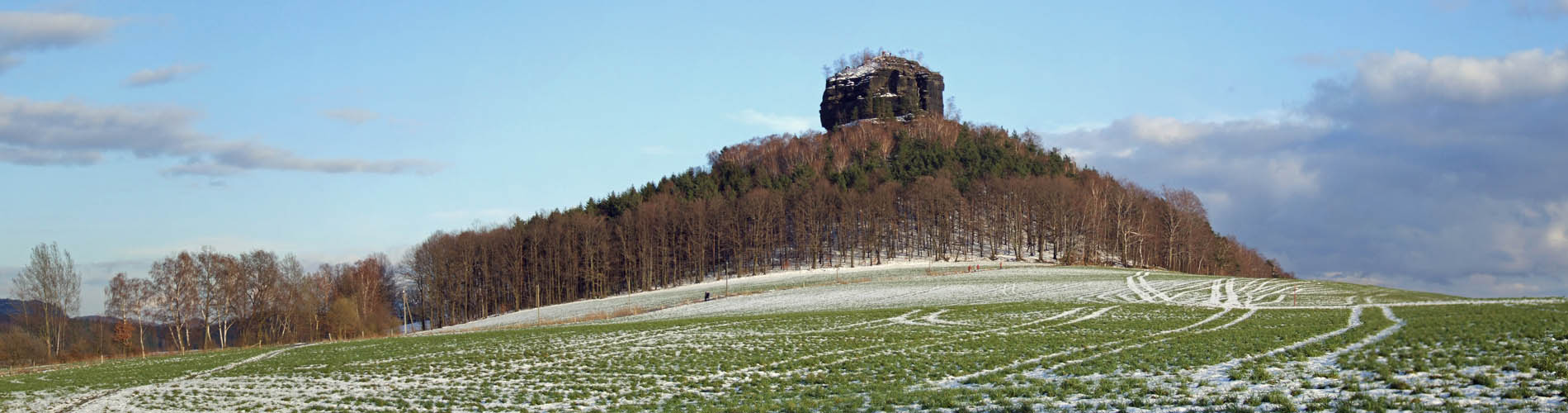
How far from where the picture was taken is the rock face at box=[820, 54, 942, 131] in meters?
179

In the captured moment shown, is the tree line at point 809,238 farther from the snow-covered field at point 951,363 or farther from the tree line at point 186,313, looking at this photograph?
the snow-covered field at point 951,363

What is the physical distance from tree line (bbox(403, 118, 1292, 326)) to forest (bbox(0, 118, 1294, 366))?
10.4 inches

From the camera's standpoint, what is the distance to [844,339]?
1526 inches

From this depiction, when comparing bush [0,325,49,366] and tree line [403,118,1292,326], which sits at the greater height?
tree line [403,118,1292,326]

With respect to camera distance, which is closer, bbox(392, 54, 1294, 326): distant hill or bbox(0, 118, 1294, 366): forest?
bbox(0, 118, 1294, 366): forest

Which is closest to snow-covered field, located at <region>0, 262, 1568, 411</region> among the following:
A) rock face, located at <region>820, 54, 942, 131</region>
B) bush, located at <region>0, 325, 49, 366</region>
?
bush, located at <region>0, 325, 49, 366</region>

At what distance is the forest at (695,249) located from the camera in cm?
9381

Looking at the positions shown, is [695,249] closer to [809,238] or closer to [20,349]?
[809,238]

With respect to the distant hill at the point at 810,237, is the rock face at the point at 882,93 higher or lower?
higher

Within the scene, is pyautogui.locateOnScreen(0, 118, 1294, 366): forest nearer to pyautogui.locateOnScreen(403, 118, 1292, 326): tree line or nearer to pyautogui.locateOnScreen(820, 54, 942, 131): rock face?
pyautogui.locateOnScreen(403, 118, 1292, 326): tree line

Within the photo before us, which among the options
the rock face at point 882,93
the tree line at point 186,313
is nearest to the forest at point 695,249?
the tree line at point 186,313

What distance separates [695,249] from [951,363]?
285 feet

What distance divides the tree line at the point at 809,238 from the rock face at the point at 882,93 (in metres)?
51.6

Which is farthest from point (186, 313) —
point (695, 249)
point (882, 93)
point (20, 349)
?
point (882, 93)
